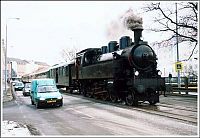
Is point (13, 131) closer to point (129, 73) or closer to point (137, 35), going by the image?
point (129, 73)

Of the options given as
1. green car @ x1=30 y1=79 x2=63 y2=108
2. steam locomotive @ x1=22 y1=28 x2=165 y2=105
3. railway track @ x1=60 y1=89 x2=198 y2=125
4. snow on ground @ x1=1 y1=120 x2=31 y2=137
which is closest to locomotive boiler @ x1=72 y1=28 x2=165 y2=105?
steam locomotive @ x1=22 y1=28 x2=165 y2=105

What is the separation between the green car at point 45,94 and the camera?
19.3 meters

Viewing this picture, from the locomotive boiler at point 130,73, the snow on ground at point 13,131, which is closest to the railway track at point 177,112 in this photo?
the locomotive boiler at point 130,73

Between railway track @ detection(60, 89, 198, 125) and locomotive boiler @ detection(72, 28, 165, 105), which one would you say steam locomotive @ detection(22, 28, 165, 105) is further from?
railway track @ detection(60, 89, 198, 125)

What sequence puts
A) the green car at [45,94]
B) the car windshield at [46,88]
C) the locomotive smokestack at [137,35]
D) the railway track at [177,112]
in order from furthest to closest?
1. the car windshield at [46,88]
2. the green car at [45,94]
3. the locomotive smokestack at [137,35]
4. the railway track at [177,112]

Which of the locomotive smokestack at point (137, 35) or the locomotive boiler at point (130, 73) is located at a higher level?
the locomotive smokestack at point (137, 35)

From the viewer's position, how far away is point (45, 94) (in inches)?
791

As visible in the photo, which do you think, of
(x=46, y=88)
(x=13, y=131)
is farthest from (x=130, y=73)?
(x=13, y=131)

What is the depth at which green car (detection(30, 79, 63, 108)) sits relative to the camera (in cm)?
1931

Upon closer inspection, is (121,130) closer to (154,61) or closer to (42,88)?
(154,61)

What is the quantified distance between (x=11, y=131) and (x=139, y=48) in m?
10.4

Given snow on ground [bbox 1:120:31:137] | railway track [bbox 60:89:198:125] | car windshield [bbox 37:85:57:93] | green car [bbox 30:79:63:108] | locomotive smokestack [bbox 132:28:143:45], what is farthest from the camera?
car windshield [bbox 37:85:57:93]

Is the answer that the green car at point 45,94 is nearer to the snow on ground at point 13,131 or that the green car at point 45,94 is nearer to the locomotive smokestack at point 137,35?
the locomotive smokestack at point 137,35

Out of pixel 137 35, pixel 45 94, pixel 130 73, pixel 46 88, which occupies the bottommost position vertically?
pixel 45 94
